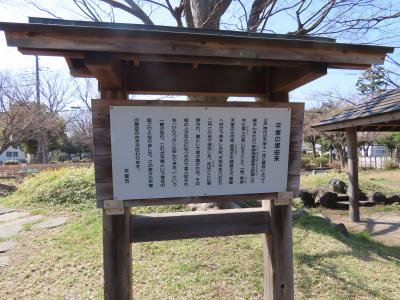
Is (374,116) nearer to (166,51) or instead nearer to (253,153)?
(253,153)

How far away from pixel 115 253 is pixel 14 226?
5226 mm

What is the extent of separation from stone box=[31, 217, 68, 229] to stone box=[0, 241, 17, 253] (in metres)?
0.81

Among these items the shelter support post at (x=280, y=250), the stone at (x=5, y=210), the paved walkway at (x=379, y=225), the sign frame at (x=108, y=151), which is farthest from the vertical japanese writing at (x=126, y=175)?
the stone at (x=5, y=210)

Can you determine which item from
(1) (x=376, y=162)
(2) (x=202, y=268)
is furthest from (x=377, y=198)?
(1) (x=376, y=162)

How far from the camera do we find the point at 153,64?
2.73m

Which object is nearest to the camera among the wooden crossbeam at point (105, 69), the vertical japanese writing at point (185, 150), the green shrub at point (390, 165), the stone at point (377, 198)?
the wooden crossbeam at point (105, 69)

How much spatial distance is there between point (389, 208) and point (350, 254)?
24.3 feet

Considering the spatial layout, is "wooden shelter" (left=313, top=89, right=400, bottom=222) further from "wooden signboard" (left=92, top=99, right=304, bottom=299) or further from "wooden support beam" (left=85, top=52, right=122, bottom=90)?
"wooden support beam" (left=85, top=52, right=122, bottom=90)

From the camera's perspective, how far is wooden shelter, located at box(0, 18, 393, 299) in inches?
75.8

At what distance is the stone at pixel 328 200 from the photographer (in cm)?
1133

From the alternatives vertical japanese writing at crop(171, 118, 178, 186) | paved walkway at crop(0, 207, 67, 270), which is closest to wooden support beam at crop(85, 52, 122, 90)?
vertical japanese writing at crop(171, 118, 178, 186)

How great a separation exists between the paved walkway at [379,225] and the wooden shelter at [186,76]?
17.9 feet

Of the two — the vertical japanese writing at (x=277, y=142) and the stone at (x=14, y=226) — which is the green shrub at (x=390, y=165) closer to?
the stone at (x=14, y=226)

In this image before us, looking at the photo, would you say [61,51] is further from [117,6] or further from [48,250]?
[117,6]
